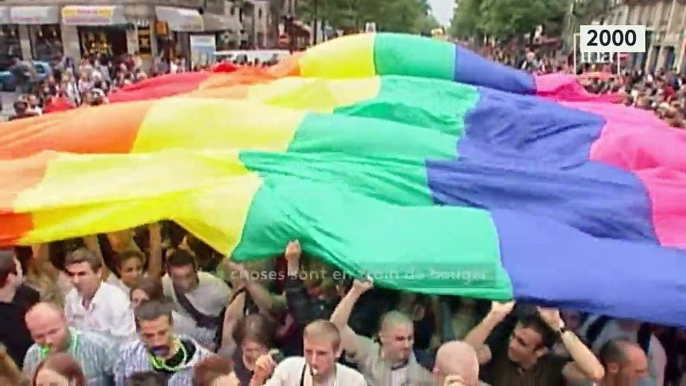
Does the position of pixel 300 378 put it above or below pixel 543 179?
below

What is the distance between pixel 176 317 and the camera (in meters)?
3.99

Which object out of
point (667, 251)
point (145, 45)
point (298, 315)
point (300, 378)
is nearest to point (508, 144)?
point (667, 251)

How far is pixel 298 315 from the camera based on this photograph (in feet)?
12.8

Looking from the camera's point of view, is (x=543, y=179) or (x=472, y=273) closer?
(x=472, y=273)

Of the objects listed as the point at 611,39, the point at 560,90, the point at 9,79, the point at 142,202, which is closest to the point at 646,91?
the point at 611,39

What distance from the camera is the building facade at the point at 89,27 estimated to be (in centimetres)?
2606

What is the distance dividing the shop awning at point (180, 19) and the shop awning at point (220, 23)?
1.03m

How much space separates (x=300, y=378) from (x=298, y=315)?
0.74 m

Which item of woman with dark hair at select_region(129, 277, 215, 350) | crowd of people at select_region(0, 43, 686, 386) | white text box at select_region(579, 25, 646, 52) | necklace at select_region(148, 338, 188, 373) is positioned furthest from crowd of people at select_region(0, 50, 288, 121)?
necklace at select_region(148, 338, 188, 373)

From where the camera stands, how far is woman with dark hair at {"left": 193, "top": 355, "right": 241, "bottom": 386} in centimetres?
289

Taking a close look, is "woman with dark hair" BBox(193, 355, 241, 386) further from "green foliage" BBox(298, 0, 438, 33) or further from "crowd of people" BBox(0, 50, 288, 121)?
"green foliage" BBox(298, 0, 438, 33)

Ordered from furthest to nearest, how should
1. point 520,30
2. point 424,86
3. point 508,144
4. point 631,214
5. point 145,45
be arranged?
point 520,30 < point 145,45 < point 424,86 < point 508,144 < point 631,214

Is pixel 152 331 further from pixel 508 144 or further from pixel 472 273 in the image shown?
pixel 508 144

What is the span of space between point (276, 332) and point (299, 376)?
0.55m
